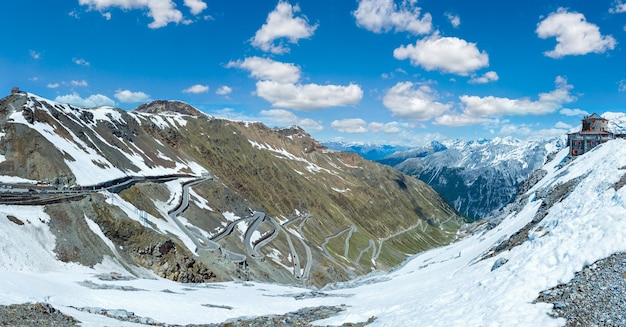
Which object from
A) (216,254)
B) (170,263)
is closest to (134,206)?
(216,254)

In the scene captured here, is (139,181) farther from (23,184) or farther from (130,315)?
(130,315)

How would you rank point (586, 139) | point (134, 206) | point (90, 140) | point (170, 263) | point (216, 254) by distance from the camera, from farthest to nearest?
point (90, 140) < point (586, 139) < point (134, 206) < point (216, 254) < point (170, 263)

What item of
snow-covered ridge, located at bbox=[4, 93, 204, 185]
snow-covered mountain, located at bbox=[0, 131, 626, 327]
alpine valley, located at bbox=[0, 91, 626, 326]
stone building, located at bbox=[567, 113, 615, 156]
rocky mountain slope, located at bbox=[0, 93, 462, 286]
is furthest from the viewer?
stone building, located at bbox=[567, 113, 615, 156]

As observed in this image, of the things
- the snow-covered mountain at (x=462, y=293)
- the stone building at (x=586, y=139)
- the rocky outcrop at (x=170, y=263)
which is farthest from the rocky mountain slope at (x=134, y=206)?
the stone building at (x=586, y=139)

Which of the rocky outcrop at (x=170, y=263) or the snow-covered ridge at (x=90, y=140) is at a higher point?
the snow-covered ridge at (x=90, y=140)

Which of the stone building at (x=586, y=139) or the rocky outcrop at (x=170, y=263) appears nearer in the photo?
the rocky outcrop at (x=170, y=263)

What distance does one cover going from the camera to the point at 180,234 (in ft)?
270

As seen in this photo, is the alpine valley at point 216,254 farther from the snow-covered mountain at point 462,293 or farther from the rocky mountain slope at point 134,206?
the rocky mountain slope at point 134,206

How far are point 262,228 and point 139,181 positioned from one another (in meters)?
42.2

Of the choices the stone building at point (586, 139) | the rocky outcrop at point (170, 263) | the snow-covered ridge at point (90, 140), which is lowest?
the rocky outcrop at point (170, 263)

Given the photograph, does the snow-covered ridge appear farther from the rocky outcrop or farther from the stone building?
the stone building

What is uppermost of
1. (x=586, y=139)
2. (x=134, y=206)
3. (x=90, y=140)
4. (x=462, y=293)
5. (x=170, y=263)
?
(x=90, y=140)

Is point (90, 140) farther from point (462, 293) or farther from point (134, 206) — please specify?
point (462, 293)

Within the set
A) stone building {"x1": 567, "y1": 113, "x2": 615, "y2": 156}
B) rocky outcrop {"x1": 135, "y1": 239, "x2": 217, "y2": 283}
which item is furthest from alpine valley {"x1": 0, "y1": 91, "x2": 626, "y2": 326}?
stone building {"x1": 567, "y1": 113, "x2": 615, "y2": 156}
